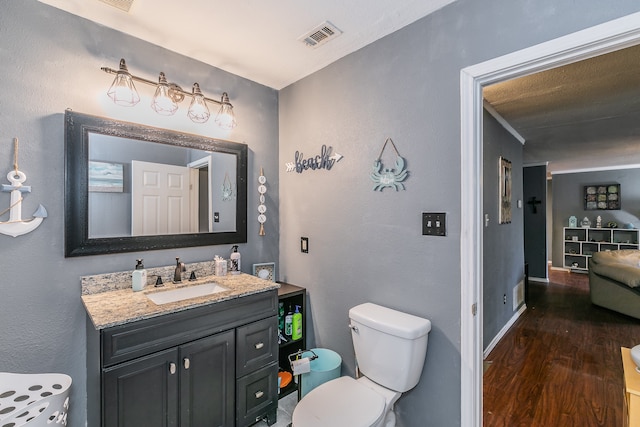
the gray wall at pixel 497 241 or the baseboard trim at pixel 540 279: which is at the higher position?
the gray wall at pixel 497 241

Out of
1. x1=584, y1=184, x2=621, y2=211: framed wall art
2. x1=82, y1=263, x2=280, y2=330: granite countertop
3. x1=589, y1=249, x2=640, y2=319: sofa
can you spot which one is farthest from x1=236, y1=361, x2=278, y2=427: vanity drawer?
x1=584, y1=184, x2=621, y2=211: framed wall art

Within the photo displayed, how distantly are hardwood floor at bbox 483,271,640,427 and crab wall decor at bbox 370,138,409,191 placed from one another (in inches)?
65.9

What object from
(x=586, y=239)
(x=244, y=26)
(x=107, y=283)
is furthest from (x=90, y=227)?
(x=586, y=239)

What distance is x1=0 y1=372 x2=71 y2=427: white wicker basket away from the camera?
1.12m

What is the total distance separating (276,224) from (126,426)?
155 centimetres

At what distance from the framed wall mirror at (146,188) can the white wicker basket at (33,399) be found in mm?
605

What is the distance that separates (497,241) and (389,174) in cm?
201

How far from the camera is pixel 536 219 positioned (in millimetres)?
5336

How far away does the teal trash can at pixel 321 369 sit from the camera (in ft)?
6.14

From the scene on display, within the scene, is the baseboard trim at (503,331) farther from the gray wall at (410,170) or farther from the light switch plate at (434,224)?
the light switch plate at (434,224)

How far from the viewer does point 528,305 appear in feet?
13.7

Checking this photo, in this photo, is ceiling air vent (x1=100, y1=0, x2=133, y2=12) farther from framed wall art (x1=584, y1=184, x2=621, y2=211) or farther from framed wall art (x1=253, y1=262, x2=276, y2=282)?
framed wall art (x1=584, y1=184, x2=621, y2=211)

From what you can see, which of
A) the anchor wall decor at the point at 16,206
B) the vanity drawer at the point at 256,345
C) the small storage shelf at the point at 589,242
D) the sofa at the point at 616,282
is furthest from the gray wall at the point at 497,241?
the small storage shelf at the point at 589,242

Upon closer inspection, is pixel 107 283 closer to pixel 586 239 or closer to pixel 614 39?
pixel 614 39
